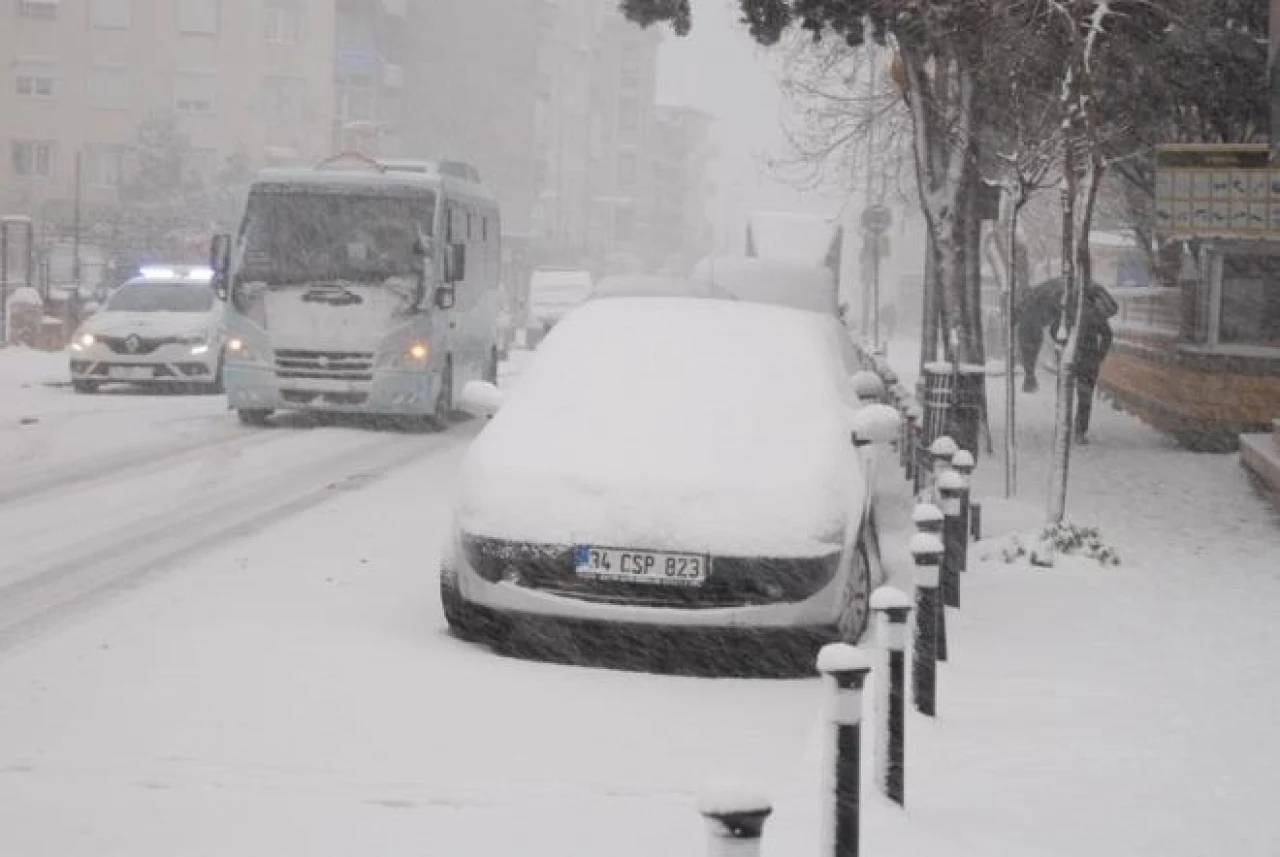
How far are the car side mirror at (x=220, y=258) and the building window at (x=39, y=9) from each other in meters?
57.4

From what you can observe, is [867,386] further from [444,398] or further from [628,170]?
[628,170]

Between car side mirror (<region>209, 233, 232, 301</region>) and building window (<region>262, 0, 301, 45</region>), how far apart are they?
56564mm

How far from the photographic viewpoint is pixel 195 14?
74.6 metres

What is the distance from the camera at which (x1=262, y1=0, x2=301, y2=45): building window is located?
247 ft

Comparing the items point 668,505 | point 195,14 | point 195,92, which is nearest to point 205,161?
point 195,92

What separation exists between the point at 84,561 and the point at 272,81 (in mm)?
66793

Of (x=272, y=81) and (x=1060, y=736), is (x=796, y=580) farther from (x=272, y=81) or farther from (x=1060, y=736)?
(x=272, y=81)

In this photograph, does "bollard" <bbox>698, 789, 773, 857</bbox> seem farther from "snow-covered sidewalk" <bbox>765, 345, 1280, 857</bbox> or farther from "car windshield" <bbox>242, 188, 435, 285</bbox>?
"car windshield" <bbox>242, 188, 435, 285</bbox>

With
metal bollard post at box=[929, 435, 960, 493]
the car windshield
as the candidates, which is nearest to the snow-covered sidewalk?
metal bollard post at box=[929, 435, 960, 493]

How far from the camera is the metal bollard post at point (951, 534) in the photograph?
33.4 feet

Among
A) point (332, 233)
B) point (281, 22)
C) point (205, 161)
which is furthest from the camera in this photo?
point (281, 22)

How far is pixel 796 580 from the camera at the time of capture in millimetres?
8367

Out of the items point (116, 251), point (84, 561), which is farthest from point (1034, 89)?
point (116, 251)

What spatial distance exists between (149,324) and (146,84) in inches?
2044
